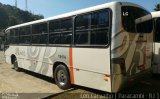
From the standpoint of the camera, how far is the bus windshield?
7.40 metres

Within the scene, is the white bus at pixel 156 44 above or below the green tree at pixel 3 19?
below

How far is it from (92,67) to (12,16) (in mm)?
98875

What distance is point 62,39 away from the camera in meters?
9.52

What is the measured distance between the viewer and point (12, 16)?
4001 inches

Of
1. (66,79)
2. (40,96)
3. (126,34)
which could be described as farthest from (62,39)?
(126,34)

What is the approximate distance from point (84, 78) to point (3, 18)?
9000 cm

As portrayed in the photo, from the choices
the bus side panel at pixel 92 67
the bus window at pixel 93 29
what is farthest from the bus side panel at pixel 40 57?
the bus window at pixel 93 29

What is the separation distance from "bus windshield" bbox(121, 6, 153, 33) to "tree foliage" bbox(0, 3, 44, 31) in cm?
8449

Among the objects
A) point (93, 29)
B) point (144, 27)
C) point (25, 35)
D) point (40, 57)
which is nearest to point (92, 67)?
point (93, 29)

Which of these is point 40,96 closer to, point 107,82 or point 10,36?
point 107,82

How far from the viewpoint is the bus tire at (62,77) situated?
9.27 metres

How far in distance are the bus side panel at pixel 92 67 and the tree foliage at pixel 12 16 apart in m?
83.7

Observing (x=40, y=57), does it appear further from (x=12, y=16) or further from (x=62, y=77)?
(x=12, y=16)

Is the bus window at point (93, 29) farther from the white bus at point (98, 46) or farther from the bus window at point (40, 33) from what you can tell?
the bus window at point (40, 33)
